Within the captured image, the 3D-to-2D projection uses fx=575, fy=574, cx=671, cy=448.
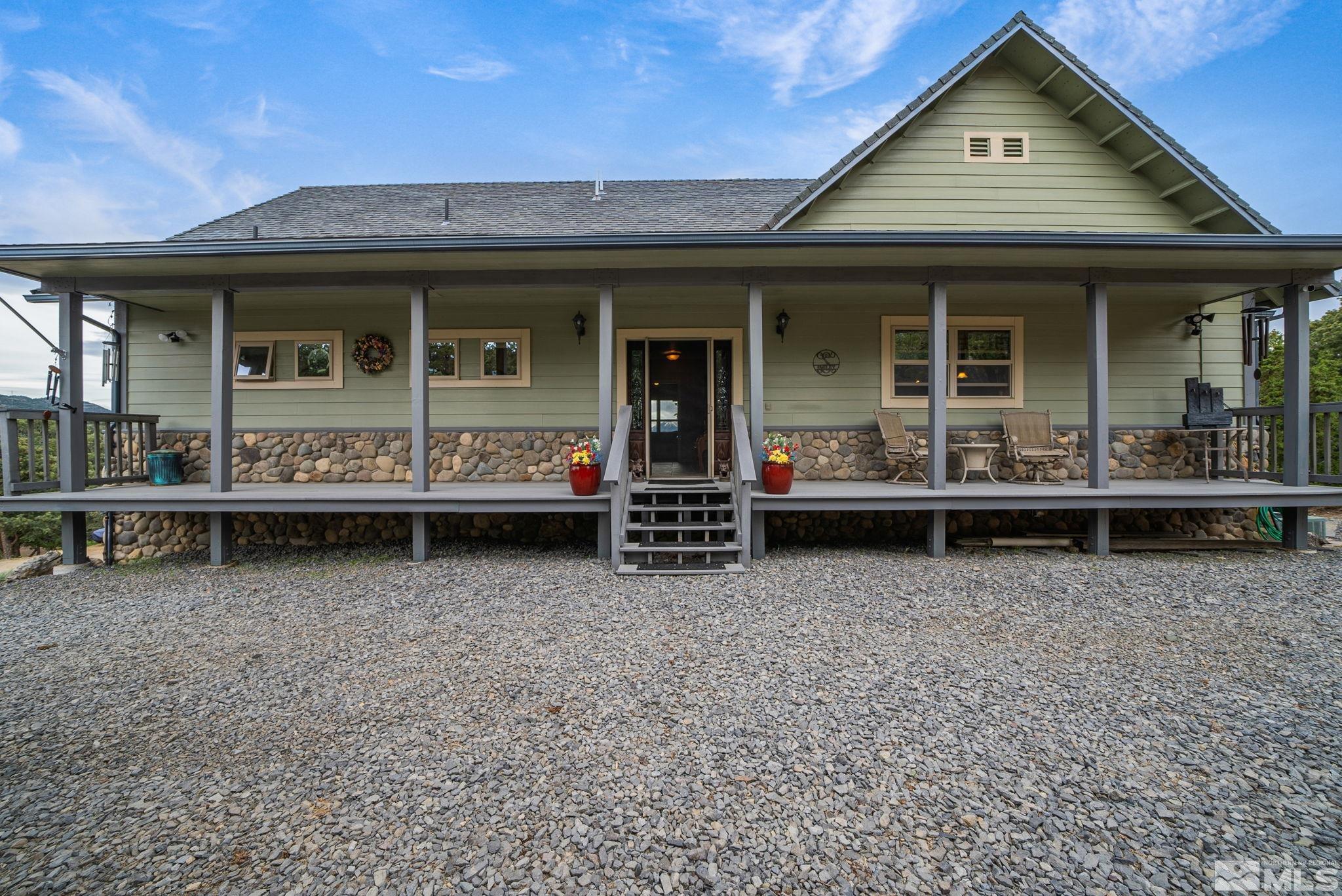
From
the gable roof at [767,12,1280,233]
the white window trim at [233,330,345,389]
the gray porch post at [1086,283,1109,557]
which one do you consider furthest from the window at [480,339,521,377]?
the gray porch post at [1086,283,1109,557]

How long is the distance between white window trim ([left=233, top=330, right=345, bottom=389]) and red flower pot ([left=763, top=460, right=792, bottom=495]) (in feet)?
17.6

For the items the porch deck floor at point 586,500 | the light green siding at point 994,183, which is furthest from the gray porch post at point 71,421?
the light green siding at point 994,183

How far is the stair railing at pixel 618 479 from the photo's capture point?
200 inches

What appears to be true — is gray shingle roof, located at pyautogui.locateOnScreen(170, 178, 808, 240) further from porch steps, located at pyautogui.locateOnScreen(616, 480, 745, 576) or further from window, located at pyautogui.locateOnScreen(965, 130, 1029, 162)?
porch steps, located at pyautogui.locateOnScreen(616, 480, 745, 576)

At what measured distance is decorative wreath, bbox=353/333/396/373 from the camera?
7.04m

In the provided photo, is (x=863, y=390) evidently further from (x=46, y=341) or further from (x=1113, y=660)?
(x=46, y=341)

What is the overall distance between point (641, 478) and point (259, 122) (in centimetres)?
1506

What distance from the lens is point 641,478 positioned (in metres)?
7.20

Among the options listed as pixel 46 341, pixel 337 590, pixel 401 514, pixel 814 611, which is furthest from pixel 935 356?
pixel 46 341

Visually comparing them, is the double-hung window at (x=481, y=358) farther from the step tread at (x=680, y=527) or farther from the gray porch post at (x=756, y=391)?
the gray porch post at (x=756, y=391)

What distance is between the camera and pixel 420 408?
5.54 meters

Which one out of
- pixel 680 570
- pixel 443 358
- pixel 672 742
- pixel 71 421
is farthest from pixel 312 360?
pixel 672 742

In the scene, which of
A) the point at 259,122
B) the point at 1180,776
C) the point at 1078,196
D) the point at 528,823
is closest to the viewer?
the point at 528,823
